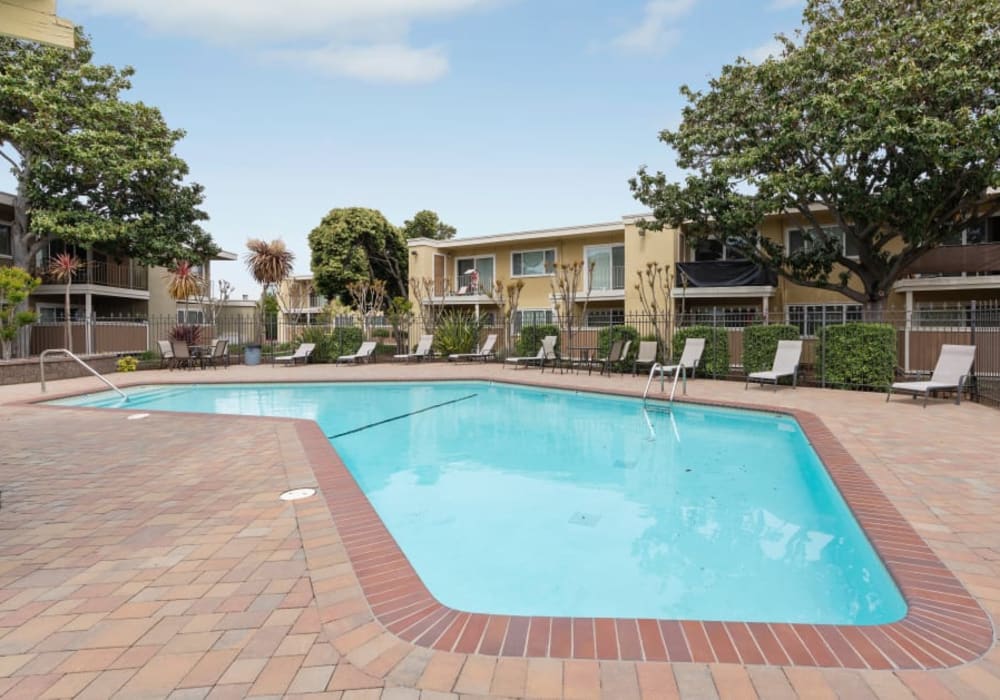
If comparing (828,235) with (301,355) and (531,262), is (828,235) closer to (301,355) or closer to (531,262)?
(531,262)

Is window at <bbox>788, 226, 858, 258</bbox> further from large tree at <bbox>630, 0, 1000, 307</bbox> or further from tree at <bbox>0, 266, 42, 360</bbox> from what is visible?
tree at <bbox>0, 266, 42, 360</bbox>

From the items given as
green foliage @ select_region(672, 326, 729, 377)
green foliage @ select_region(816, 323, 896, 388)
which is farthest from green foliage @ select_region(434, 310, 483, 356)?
green foliage @ select_region(816, 323, 896, 388)

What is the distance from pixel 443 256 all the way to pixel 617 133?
12.7m

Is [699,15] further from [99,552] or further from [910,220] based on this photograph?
[99,552]

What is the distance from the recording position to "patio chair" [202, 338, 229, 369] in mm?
18562

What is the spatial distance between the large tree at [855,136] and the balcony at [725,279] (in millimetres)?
954

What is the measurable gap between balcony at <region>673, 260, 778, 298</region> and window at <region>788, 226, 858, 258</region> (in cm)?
118

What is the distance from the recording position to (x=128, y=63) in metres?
21.0

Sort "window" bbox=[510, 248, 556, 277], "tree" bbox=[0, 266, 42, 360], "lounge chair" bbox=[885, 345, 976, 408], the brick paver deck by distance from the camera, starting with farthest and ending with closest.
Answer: "window" bbox=[510, 248, 556, 277], "tree" bbox=[0, 266, 42, 360], "lounge chair" bbox=[885, 345, 976, 408], the brick paver deck

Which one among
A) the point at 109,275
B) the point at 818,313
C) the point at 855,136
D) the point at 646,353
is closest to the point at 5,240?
the point at 109,275

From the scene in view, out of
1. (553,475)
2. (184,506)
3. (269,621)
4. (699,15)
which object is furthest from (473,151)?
(269,621)

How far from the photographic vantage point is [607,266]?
Result: 22859 mm

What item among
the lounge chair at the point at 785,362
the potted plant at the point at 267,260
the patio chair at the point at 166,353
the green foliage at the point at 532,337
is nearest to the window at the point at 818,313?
the lounge chair at the point at 785,362

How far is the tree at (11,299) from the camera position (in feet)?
47.6
